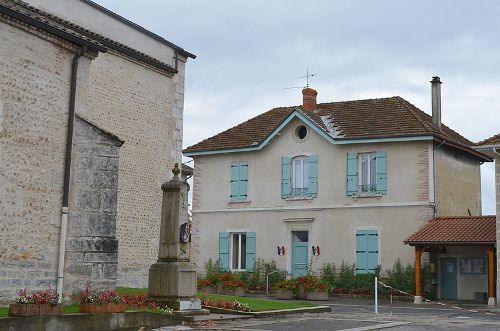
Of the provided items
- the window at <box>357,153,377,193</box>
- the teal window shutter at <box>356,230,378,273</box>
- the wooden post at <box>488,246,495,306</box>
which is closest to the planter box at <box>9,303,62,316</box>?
the wooden post at <box>488,246,495,306</box>

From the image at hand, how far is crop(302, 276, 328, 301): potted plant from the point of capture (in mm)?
23391

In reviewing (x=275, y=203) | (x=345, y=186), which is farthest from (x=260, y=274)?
(x=345, y=186)

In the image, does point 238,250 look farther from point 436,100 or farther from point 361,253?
point 436,100

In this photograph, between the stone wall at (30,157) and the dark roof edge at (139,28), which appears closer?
the stone wall at (30,157)

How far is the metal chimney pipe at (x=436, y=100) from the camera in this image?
28.3 meters

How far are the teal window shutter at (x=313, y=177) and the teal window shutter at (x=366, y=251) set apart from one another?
8.17 ft

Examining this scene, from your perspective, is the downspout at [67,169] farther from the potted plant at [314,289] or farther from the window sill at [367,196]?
the window sill at [367,196]

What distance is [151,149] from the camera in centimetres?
2012

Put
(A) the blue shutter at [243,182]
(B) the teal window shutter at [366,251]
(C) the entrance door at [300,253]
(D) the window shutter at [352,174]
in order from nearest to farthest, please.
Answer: (B) the teal window shutter at [366,251] → (D) the window shutter at [352,174] → (C) the entrance door at [300,253] → (A) the blue shutter at [243,182]

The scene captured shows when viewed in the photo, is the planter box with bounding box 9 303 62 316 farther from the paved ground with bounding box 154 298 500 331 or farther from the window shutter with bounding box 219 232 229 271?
the window shutter with bounding box 219 232 229 271

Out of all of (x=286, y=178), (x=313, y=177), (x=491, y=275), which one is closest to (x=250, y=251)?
(x=286, y=178)

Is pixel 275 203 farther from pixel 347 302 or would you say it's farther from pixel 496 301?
pixel 496 301

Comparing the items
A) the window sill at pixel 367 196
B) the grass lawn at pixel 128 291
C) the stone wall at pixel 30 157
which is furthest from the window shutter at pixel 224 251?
the stone wall at pixel 30 157

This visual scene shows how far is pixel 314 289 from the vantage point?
23.5 metres
